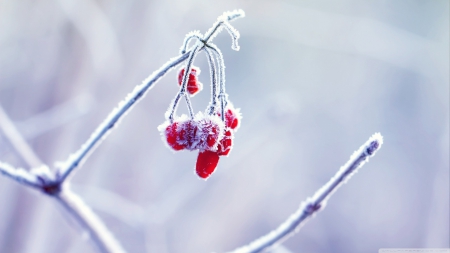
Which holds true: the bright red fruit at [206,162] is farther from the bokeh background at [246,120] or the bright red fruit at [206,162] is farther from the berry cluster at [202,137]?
the bokeh background at [246,120]

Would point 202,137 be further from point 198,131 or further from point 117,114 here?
point 117,114

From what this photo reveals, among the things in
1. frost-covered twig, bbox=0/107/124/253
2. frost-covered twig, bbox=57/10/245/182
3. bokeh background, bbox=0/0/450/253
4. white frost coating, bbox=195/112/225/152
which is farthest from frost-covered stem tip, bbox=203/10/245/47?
bokeh background, bbox=0/0/450/253

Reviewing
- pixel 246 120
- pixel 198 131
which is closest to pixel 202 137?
pixel 198 131

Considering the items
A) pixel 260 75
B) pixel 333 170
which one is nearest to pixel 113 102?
pixel 260 75

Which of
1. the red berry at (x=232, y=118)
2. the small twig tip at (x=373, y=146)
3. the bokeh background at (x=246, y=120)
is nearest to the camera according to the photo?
the small twig tip at (x=373, y=146)

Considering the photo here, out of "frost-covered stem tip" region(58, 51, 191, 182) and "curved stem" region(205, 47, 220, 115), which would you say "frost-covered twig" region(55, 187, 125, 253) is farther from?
"curved stem" region(205, 47, 220, 115)

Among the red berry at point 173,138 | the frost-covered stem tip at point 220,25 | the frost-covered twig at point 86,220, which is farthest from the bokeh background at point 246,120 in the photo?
A: the frost-covered stem tip at point 220,25
